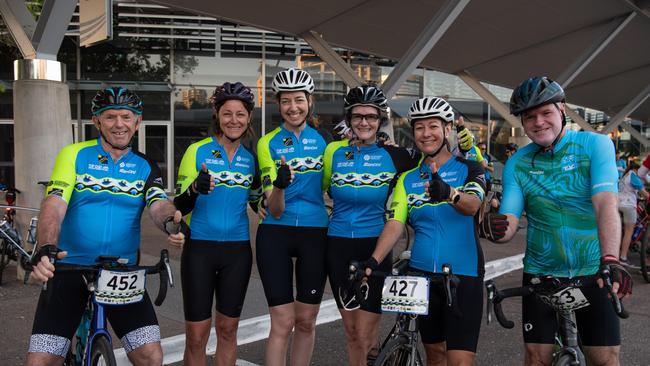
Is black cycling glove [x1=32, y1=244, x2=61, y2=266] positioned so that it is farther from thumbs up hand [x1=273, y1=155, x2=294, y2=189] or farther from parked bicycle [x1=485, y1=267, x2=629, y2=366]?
parked bicycle [x1=485, y1=267, x2=629, y2=366]

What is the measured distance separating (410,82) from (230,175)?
2216 cm

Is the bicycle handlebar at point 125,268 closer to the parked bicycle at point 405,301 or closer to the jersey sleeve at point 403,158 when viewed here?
the parked bicycle at point 405,301

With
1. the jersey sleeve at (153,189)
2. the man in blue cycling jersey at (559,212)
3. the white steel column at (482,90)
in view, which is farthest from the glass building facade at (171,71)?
the man in blue cycling jersey at (559,212)

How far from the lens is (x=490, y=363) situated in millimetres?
4980

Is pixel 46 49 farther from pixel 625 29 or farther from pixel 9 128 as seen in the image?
pixel 625 29

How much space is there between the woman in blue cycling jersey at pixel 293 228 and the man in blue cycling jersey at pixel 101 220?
876mm

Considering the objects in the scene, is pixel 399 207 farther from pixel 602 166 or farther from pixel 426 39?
pixel 426 39

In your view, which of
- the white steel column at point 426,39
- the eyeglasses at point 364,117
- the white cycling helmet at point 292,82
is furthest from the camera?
the white steel column at point 426,39

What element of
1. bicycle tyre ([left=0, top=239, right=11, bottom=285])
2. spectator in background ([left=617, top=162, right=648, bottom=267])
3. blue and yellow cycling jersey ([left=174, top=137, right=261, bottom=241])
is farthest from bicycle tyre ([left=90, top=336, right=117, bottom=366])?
spectator in background ([left=617, top=162, right=648, bottom=267])

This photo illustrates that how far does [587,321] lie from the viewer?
307 centimetres

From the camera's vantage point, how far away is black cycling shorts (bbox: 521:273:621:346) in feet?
9.89

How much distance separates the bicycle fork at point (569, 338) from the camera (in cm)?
300

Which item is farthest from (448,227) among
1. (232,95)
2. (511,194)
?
(232,95)

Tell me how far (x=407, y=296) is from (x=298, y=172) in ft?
4.12
